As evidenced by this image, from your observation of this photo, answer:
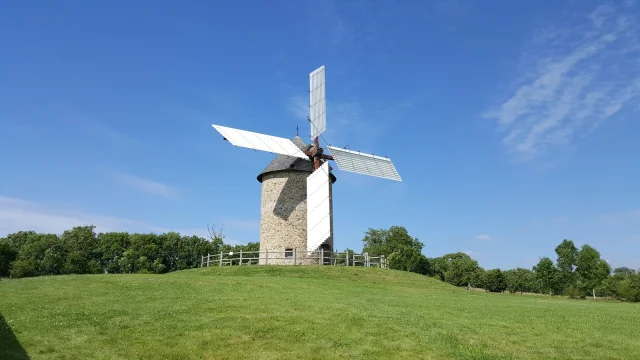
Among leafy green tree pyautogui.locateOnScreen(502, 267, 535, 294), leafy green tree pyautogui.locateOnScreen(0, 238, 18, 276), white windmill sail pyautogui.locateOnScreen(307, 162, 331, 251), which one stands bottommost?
leafy green tree pyautogui.locateOnScreen(502, 267, 535, 294)

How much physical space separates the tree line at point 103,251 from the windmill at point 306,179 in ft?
133

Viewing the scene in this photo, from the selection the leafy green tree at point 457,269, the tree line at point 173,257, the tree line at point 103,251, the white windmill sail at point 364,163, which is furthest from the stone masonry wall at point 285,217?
the leafy green tree at point 457,269

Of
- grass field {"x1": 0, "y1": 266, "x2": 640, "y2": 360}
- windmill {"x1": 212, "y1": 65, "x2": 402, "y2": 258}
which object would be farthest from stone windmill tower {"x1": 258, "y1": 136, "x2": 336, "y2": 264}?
grass field {"x1": 0, "y1": 266, "x2": 640, "y2": 360}

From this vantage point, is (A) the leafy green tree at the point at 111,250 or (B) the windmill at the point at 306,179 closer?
(B) the windmill at the point at 306,179

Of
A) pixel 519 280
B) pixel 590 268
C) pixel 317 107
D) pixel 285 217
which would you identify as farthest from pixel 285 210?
pixel 519 280

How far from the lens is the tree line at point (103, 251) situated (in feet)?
249

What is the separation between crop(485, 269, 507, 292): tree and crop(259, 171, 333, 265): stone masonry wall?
6545 centimetres

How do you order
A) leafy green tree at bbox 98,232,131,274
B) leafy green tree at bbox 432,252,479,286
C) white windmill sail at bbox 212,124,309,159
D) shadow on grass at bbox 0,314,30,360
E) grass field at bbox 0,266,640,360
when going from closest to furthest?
1. shadow on grass at bbox 0,314,30,360
2. grass field at bbox 0,266,640,360
3. white windmill sail at bbox 212,124,309,159
4. leafy green tree at bbox 98,232,131,274
5. leafy green tree at bbox 432,252,479,286

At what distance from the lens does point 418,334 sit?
52.5ft

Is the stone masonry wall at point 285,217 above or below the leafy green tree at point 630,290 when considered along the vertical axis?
above

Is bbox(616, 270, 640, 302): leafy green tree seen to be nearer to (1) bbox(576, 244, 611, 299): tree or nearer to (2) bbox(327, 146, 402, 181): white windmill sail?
(1) bbox(576, 244, 611, 299): tree

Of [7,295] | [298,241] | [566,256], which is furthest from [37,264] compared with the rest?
[566,256]

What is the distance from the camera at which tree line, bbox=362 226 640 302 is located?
68213 mm

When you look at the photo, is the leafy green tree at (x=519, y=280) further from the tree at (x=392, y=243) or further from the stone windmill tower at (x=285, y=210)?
the stone windmill tower at (x=285, y=210)
